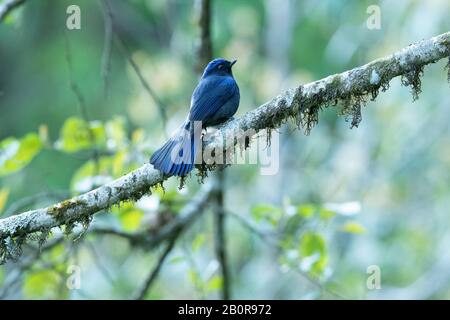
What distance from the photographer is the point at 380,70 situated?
13.1 ft

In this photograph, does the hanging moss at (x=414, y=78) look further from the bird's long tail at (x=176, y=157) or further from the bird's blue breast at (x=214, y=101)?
the bird's blue breast at (x=214, y=101)

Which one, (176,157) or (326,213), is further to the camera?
(326,213)

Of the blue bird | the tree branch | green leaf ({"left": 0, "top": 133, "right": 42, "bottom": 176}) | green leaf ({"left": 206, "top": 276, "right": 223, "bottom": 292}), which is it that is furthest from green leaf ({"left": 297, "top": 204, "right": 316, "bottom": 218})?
green leaf ({"left": 0, "top": 133, "right": 42, "bottom": 176})

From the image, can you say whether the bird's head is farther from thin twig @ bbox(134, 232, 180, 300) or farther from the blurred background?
the blurred background

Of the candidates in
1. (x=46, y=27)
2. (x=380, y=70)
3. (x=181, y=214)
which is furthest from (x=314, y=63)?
(x=380, y=70)

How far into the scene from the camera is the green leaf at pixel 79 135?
5453 millimetres

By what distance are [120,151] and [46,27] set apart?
10.0 meters

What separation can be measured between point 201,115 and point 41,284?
6.52 feet

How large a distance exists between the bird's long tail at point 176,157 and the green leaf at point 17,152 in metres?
1.13

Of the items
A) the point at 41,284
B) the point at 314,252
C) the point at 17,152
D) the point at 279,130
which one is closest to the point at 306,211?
the point at 314,252

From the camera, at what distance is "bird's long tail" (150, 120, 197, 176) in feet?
14.1

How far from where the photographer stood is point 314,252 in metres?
5.57

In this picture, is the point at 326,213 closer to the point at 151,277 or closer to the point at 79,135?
the point at 151,277
